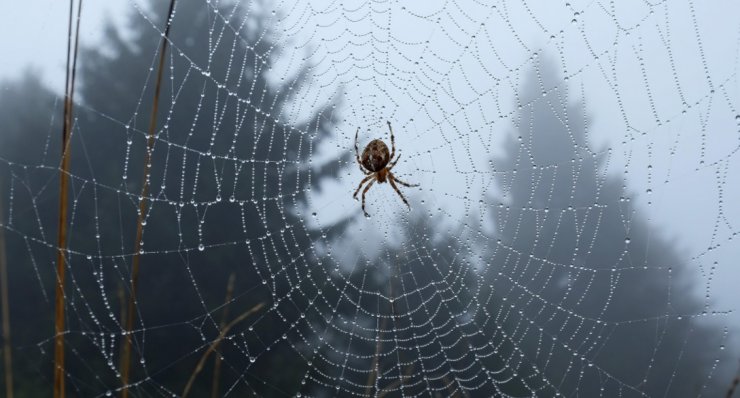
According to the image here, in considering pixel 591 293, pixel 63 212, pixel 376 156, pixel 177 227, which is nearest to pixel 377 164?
pixel 376 156

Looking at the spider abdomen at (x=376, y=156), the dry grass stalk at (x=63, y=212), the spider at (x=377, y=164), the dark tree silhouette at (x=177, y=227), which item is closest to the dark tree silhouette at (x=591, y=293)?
the dark tree silhouette at (x=177, y=227)

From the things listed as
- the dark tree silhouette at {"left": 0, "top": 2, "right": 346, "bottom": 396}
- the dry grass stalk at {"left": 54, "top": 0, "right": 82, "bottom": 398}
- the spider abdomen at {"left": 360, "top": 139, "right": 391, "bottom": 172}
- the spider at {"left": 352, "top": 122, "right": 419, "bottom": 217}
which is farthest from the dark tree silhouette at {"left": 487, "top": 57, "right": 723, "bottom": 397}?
the dry grass stalk at {"left": 54, "top": 0, "right": 82, "bottom": 398}

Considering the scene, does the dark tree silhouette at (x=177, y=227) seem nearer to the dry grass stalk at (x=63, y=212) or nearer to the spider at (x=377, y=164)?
the spider at (x=377, y=164)

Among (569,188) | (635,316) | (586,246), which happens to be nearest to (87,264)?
(635,316)

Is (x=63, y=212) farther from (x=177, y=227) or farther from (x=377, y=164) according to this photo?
(x=177, y=227)

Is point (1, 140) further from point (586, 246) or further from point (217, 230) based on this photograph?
point (586, 246)

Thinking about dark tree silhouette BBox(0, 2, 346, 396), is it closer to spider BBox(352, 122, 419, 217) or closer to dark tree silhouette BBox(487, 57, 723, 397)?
dark tree silhouette BBox(487, 57, 723, 397)

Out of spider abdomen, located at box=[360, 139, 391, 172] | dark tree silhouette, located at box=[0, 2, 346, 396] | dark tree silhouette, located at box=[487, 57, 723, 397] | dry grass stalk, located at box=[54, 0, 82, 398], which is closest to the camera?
dry grass stalk, located at box=[54, 0, 82, 398]
